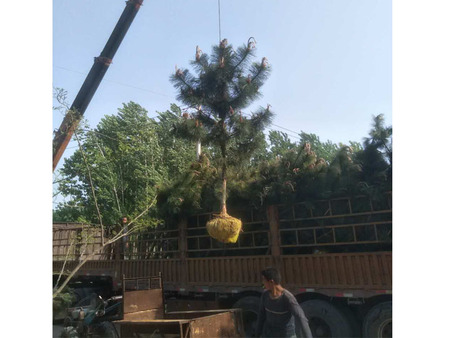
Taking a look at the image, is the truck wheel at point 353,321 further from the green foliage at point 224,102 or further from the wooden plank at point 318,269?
the green foliage at point 224,102

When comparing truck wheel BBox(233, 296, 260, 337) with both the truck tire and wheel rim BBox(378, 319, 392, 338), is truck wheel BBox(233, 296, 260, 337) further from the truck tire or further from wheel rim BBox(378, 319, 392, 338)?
wheel rim BBox(378, 319, 392, 338)

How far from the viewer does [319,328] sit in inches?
200

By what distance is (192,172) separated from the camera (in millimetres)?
6434

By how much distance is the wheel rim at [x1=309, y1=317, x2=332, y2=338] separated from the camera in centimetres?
501

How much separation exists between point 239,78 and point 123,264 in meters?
4.35

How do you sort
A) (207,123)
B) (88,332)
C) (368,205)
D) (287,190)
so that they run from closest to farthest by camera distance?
(368,205), (287,190), (207,123), (88,332)

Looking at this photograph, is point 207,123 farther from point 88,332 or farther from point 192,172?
point 88,332

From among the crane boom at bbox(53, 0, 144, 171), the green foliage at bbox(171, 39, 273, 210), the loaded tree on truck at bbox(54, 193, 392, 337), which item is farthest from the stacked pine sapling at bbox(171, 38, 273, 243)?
the crane boom at bbox(53, 0, 144, 171)

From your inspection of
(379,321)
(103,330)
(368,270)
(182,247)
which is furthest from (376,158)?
(103,330)

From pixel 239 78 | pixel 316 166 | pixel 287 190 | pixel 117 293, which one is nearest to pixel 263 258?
pixel 287 190

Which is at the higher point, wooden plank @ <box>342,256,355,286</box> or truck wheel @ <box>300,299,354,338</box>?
wooden plank @ <box>342,256,355,286</box>

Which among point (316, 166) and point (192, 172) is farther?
point (192, 172)

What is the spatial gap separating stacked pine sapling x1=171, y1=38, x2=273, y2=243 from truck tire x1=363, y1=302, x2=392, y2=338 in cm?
194

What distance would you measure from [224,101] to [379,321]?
3.36m
